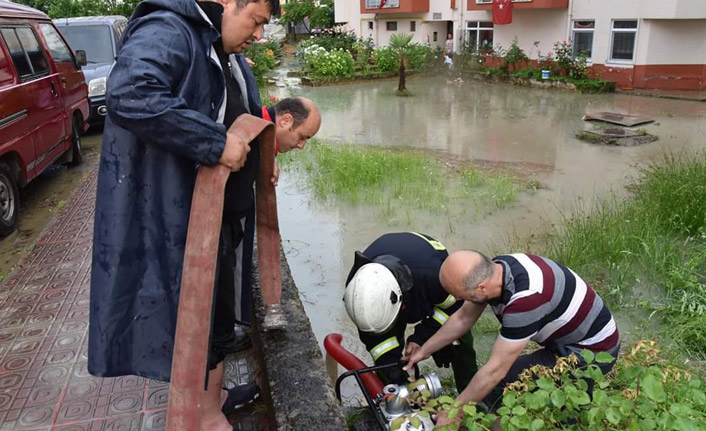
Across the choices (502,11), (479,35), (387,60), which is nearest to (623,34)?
(502,11)

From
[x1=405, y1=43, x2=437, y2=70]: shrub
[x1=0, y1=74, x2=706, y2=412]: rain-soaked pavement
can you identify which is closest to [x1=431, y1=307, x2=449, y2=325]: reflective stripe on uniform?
[x1=0, y1=74, x2=706, y2=412]: rain-soaked pavement

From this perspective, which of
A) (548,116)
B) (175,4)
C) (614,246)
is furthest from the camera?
(548,116)

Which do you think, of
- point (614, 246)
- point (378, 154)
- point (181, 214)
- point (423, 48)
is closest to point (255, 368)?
point (181, 214)

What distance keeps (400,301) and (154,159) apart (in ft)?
4.28

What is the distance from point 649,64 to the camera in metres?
15.4

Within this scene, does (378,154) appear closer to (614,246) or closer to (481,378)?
(614,246)

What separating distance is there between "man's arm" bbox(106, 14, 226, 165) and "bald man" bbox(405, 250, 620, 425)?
1.20 meters

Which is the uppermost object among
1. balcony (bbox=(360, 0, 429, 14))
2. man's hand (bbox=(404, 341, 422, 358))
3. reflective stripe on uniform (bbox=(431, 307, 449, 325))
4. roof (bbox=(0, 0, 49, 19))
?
balcony (bbox=(360, 0, 429, 14))

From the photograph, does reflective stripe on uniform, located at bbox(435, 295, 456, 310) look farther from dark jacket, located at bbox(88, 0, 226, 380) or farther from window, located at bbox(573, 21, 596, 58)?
window, located at bbox(573, 21, 596, 58)

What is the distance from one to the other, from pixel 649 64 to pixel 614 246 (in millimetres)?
12879

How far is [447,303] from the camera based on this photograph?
2938mm

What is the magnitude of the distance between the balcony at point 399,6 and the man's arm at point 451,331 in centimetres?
2229

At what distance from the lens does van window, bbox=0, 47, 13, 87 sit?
5.09 m

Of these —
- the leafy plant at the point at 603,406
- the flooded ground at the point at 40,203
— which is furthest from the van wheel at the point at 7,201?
the leafy plant at the point at 603,406
